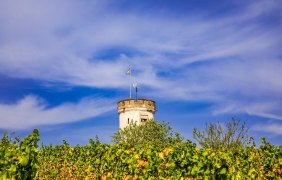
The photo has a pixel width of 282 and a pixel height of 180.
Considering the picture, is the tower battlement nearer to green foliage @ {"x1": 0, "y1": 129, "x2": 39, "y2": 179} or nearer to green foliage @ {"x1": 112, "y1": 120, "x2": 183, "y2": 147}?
green foliage @ {"x1": 112, "y1": 120, "x2": 183, "y2": 147}

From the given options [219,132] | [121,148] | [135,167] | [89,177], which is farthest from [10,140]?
[219,132]

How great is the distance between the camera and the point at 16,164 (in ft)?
25.9

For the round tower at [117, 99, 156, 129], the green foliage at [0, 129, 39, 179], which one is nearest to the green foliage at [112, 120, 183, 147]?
the round tower at [117, 99, 156, 129]

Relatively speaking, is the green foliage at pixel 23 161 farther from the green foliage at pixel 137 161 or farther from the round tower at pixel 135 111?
the round tower at pixel 135 111

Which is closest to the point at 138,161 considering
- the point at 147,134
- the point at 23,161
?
the point at 23,161

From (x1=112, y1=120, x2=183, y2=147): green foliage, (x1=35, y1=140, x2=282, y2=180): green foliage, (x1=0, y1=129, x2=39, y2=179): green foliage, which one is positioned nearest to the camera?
(x1=0, y1=129, x2=39, y2=179): green foliage

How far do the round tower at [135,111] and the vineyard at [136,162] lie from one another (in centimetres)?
2929

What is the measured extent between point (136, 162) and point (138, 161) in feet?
0.26

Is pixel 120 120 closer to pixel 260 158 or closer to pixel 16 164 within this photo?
pixel 260 158

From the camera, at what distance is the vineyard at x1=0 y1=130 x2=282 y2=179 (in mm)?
8109

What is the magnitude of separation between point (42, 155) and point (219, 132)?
55.2 feet

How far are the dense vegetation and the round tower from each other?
95.9 ft

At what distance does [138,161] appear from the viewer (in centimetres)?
1323

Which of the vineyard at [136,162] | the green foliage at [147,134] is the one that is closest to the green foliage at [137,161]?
the vineyard at [136,162]
